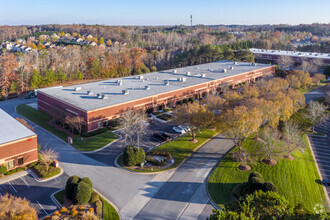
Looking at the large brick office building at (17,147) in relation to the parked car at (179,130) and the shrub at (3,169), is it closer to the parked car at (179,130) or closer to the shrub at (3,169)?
the shrub at (3,169)

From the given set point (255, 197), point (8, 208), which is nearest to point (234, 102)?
point (255, 197)

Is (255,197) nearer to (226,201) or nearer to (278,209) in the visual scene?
(278,209)

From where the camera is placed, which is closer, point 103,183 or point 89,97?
point 103,183

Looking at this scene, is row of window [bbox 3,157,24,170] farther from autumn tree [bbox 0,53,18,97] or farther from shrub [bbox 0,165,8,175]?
autumn tree [bbox 0,53,18,97]

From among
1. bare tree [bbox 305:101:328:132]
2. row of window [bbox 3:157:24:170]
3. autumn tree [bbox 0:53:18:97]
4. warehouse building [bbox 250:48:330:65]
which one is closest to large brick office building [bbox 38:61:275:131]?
row of window [bbox 3:157:24:170]

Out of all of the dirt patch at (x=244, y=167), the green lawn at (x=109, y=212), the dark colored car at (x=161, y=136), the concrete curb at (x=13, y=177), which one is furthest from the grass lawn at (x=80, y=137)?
the dirt patch at (x=244, y=167)

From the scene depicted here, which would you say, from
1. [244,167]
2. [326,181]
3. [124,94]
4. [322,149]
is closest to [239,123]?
[244,167]
